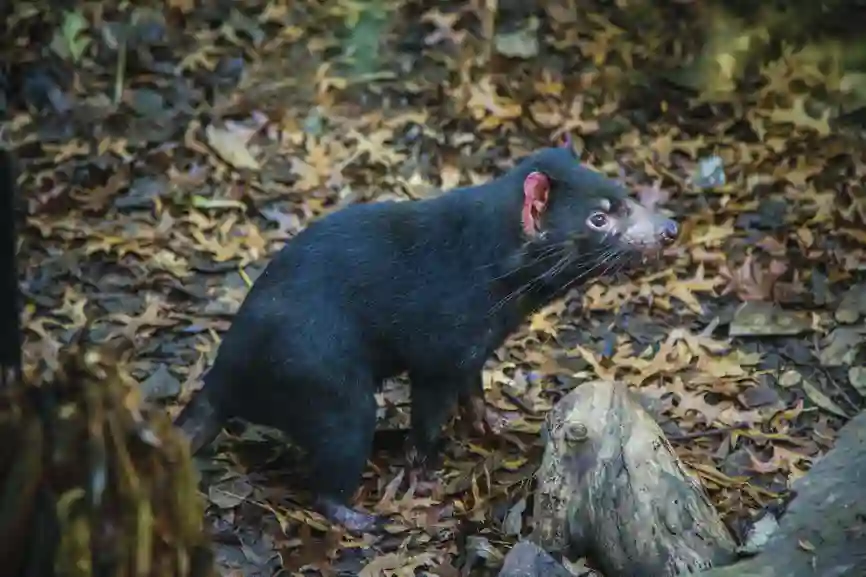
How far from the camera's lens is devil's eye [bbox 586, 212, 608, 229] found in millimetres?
3924

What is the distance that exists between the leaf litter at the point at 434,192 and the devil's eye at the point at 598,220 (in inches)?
34.6

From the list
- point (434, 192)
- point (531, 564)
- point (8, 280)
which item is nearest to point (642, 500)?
point (531, 564)

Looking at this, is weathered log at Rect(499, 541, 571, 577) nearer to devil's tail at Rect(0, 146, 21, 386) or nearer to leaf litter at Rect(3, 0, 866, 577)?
leaf litter at Rect(3, 0, 866, 577)

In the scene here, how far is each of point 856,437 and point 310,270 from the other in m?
1.72

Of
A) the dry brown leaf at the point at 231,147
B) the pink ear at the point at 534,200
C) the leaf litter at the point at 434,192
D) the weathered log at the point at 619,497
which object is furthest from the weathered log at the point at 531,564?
the dry brown leaf at the point at 231,147

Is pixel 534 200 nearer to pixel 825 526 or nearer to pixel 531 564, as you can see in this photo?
pixel 531 564

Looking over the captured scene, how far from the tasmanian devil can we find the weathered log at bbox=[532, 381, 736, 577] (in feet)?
1.71

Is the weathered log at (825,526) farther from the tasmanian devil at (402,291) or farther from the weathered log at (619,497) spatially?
the tasmanian devil at (402,291)

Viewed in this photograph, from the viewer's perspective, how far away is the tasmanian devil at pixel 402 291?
3828 mm

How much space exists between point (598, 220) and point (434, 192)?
2399mm

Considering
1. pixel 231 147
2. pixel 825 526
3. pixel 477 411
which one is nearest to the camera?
pixel 825 526

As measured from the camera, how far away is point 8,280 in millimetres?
2236

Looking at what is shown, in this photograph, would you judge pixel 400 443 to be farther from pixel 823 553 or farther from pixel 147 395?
pixel 823 553

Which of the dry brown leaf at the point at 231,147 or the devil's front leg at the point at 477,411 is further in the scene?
the dry brown leaf at the point at 231,147
